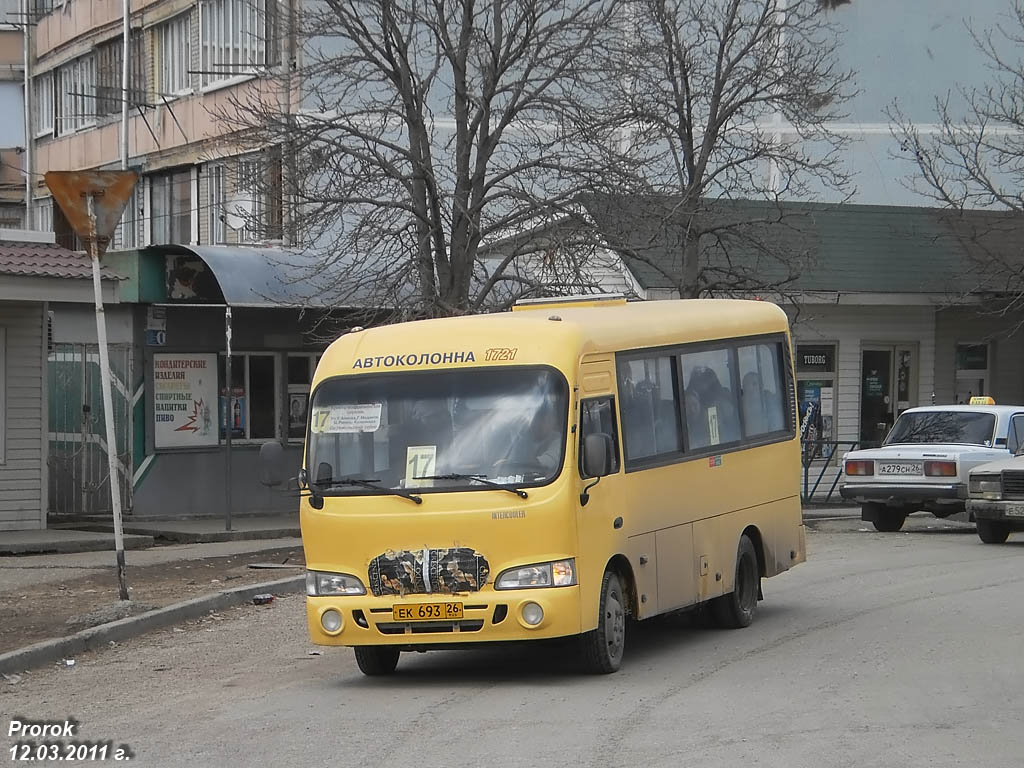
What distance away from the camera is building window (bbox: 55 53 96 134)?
1591 inches

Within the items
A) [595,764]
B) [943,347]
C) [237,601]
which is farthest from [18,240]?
[943,347]

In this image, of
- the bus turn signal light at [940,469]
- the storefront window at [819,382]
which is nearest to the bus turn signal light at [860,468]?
the bus turn signal light at [940,469]

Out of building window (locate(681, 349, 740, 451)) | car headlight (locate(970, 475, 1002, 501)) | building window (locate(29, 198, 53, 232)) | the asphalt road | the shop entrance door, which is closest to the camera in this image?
the asphalt road

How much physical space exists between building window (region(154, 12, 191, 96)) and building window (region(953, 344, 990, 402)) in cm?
1707

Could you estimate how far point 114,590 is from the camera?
1620 centimetres

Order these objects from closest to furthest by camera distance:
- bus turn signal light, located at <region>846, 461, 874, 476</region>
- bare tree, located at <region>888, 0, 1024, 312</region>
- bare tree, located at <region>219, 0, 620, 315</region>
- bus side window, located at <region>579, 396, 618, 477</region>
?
1. bus side window, located at <region>579, 396, 618, 477</region>
2. bare tree, located at <region>219, 0, 620, 315</region>
3. bus turn signal light, located at <region>846, 461, 874, 476</region>
4. bare tree, located at <region>888, 0, 1024, 312</region>

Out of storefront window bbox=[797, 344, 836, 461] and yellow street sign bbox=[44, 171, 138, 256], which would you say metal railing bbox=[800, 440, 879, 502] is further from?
yellow street sign bbox=[44, 171, 138, 256]

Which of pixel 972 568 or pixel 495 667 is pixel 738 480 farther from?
pixel 972 568

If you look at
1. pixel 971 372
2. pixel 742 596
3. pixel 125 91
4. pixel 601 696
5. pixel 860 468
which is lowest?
pixel 601 696

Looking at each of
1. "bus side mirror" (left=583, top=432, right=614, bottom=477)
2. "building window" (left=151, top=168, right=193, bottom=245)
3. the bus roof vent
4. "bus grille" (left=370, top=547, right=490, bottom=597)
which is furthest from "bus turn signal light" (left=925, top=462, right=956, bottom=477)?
"building window" (left=151, top=168, right=193, bottom=245)

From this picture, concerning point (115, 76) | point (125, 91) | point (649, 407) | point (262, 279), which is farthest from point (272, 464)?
point (115, 76)

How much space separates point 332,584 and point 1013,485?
1206 centimetres

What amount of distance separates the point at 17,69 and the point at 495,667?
3707cm

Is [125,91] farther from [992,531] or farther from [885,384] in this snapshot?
[992,531]
